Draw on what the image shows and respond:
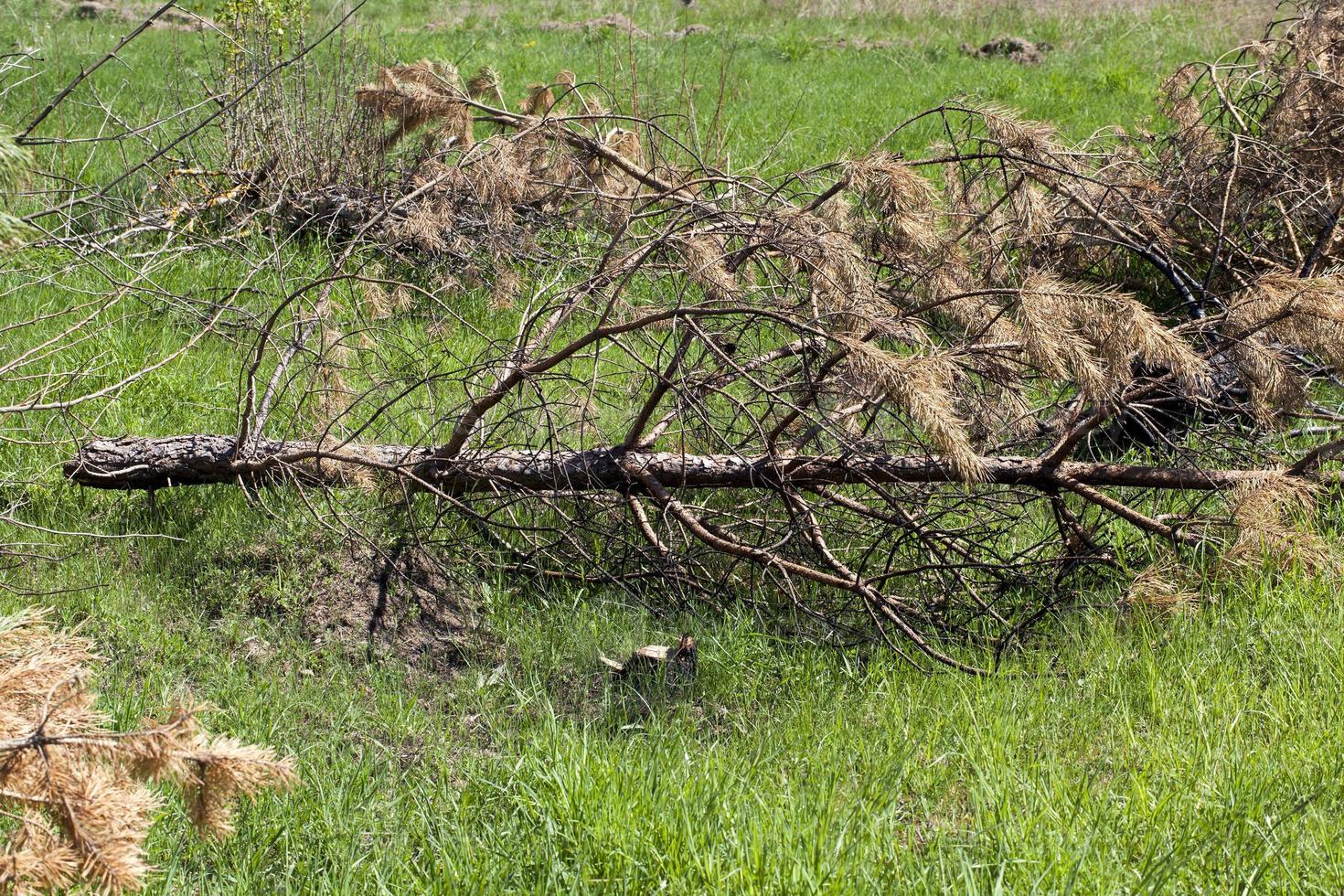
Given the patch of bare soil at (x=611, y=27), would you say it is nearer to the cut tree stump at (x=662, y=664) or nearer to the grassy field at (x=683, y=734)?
the grassy field at (x=683, y=734)

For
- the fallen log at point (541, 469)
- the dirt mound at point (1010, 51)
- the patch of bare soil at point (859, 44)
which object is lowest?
the fallen log at point (541, 469)

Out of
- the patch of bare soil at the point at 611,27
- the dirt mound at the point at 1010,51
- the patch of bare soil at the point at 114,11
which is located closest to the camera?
the dirt mound at the point at 1010,51

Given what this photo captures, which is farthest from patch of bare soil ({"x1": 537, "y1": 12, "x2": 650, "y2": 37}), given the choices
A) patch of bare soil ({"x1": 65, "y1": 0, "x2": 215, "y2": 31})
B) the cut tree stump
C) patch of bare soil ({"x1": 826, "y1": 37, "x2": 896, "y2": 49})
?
the cut tree stump

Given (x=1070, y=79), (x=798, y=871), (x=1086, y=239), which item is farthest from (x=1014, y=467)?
(x=1070, y=79)

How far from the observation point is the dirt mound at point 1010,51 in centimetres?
1256

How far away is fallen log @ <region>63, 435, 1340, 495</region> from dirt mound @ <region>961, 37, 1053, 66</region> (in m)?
9.51

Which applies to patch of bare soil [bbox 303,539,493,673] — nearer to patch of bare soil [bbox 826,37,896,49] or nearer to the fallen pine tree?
the fallen pine tree

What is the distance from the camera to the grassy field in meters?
2.42

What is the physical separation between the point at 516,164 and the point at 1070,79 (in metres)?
7.91

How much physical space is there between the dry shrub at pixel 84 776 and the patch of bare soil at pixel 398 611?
1899 millimetres

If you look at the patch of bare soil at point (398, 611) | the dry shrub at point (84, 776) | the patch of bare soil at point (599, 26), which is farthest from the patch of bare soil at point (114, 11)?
the dry shrub at point (84, 776)

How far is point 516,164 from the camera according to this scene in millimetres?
4930

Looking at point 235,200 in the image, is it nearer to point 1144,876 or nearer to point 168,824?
point 168,824

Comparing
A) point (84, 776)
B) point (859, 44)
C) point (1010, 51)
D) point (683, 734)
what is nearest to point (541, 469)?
point (683, 734)
